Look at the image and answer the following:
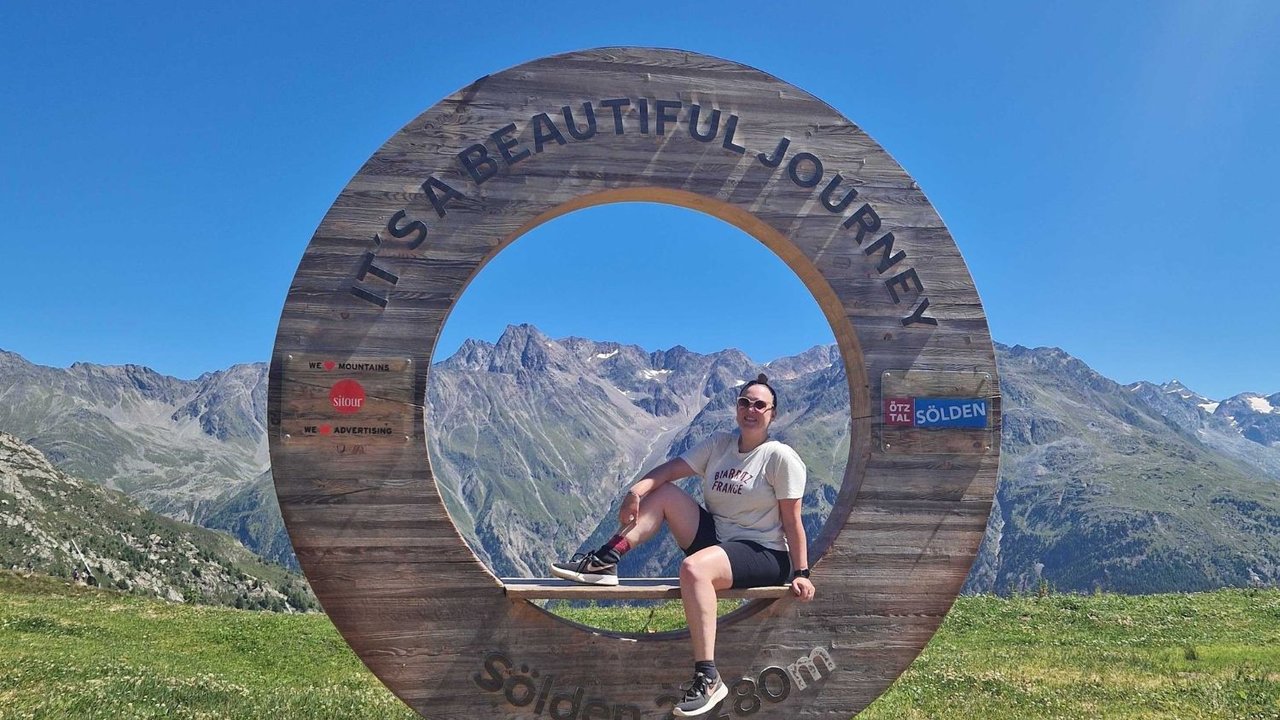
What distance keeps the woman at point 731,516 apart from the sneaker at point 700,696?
82 mm

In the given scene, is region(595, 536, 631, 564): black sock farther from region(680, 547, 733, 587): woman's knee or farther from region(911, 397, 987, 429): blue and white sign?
region(911, 397, 987, 429): blue and white sign

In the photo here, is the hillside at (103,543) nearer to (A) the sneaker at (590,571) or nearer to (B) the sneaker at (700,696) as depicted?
(A) the sneaker at (590,571)

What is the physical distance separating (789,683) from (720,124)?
4.25 meters

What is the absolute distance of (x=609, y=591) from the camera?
6.49m

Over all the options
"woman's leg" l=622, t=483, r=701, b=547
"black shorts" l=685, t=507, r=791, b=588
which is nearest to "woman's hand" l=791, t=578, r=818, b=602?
"black shorts" l=685, t=507, r=791, b=588

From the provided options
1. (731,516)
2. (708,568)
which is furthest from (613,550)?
(731,516)

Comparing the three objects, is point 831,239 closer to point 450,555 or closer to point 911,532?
A: point 911,532

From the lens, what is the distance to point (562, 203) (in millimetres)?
7117

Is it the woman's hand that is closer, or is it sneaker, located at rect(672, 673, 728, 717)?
sneaker, located at rect(672, 673, 728, 717)

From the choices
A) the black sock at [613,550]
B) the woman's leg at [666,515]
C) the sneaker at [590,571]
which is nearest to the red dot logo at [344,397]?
the sneaker at [590,571]

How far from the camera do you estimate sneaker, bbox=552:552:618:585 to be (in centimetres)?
652

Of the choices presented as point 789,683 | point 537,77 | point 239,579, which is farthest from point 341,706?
point 239,579

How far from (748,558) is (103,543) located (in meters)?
102

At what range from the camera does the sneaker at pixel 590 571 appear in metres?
6.52
